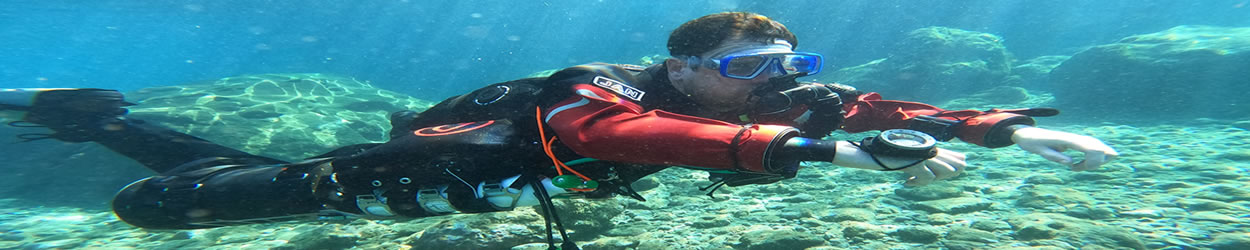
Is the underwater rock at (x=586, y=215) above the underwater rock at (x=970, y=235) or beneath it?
above

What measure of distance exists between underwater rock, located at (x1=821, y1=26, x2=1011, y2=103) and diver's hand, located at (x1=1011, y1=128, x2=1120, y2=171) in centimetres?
1592

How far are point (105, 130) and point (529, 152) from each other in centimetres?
422

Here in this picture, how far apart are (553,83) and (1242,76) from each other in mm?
19006

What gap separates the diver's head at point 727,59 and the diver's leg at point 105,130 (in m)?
3.49

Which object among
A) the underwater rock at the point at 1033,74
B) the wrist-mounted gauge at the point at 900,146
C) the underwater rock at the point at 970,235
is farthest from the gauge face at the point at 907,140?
the underwater rock at the point at 1033,74

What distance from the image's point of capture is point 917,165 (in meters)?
1.64

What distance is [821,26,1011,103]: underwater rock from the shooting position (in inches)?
623

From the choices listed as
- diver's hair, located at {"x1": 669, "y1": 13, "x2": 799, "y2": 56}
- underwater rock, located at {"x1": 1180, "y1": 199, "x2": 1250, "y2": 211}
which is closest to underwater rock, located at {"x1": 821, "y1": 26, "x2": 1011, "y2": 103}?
underwater rock, located at {"x1": 1180, "y1": 199, "x2": 1250, "y2": 211}

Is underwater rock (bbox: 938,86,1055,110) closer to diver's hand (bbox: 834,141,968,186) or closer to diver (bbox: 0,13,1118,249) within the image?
diver (bbox: 0,13,1118,249)

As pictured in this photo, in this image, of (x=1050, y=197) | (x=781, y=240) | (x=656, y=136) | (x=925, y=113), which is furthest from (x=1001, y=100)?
(x=656, y=136)

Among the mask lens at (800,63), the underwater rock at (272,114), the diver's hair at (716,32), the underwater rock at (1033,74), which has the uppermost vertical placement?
the underwater rock at (1033,74)

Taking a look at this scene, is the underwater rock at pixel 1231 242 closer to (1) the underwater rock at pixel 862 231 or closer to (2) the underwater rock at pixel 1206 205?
(2) the underwater rock at pixel 1206 205

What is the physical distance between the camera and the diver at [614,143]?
61.4 inches

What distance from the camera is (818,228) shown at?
4.46m
